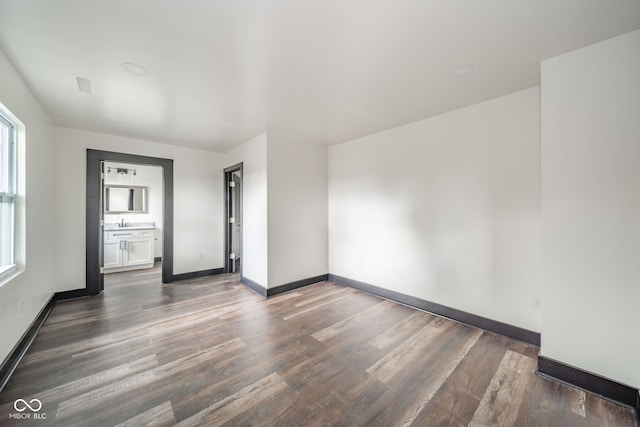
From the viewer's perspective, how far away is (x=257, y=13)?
1473 millimetres

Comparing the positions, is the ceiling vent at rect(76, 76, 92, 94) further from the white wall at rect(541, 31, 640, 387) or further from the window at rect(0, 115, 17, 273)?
the white wall at rect(541, 31, 640, 387)

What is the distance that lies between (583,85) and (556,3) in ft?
2.51

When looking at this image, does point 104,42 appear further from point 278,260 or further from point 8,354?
point 278,260

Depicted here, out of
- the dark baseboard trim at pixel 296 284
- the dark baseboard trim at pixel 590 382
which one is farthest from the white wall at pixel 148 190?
the dark baseboard trim at pixel 590 382

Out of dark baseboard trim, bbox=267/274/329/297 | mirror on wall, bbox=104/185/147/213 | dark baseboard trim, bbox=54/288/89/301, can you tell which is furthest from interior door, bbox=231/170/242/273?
mirror on wall, bbox=104/185/147/213

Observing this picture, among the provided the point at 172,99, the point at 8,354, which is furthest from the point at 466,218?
the point at 8,354

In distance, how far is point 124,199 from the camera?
5789 mm

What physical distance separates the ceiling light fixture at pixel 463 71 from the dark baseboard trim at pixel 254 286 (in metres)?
3.45

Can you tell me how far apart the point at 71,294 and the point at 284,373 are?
3734 millimetres

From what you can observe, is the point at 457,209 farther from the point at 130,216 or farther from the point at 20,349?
the point at 130,216

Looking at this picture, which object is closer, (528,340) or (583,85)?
(583,85)

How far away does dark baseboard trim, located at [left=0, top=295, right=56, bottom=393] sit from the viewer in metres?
1.81

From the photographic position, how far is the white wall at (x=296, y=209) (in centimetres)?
372

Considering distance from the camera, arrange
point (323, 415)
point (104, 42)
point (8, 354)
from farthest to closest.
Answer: point (8, 354)
point (104, 42)
point (323, 415)
